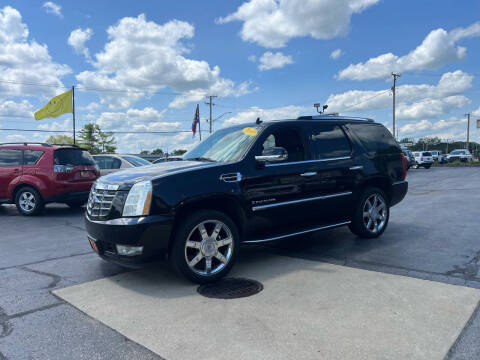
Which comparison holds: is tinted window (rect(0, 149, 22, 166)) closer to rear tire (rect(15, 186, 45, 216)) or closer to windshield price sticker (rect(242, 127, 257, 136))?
rear tire (rect(15, 186, 45, 216))

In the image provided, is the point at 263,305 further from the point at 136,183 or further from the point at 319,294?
the point at 136,183

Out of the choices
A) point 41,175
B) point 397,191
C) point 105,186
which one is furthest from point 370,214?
point 41,175

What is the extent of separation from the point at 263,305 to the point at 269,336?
588 millimetres

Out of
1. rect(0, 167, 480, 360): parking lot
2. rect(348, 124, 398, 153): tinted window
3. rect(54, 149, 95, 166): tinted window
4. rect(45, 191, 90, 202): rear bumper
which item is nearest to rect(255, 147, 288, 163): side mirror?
rect(0, 167, 480, 360): parking lot

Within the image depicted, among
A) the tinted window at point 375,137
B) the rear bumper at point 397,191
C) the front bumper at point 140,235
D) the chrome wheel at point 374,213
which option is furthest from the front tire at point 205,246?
the rear bumper at point 397,191

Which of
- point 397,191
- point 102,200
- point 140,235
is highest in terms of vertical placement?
point 102,200

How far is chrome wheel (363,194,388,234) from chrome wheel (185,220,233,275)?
2545mm

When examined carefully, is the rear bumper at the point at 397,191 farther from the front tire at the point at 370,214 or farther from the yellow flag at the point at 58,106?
the yellow flag at the point at 58,106

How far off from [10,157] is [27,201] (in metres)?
1.24

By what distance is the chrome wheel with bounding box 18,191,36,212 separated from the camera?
934 centimetres

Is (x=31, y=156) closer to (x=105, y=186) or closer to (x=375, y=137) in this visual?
(x=105, y=186)

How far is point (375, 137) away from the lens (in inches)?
240

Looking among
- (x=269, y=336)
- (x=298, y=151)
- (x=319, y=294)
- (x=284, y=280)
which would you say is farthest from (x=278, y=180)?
(x=269, y=336)

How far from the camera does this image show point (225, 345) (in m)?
2.81
